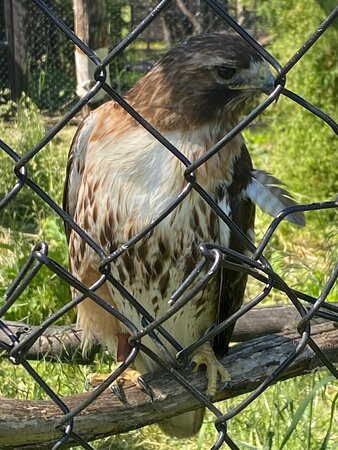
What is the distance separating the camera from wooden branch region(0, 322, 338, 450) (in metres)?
1.46

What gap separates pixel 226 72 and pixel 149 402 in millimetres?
978

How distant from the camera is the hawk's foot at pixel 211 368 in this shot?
1.86 m

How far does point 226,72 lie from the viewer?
2.24 metres

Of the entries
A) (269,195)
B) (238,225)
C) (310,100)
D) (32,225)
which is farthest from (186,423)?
(310,100)

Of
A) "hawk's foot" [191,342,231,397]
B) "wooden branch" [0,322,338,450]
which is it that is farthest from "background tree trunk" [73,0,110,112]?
"wooden branch" [0,322,338,450]

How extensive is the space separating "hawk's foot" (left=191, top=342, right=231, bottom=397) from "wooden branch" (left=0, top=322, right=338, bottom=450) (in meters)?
0.02

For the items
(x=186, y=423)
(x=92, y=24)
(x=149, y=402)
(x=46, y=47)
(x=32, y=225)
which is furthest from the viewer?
(x=46, y=47)

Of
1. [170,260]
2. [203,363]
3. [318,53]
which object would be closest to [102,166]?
[170,260]

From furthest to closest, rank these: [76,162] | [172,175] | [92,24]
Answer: [92,24] → [76,162] → [172,175]

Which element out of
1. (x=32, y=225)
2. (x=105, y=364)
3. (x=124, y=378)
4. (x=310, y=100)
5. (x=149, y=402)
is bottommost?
(x=149, y=402)

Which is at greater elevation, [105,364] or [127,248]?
[105,364]

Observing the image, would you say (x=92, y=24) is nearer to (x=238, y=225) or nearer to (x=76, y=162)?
(x=76, y=162)

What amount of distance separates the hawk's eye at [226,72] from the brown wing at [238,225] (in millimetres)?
285

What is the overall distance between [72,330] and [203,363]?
3.52ft
